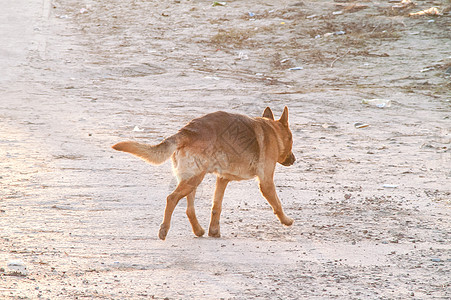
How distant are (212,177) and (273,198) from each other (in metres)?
2.01

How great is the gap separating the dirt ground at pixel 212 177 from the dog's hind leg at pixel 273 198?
0.15 meters

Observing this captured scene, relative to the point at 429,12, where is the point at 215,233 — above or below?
below

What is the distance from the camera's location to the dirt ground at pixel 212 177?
14.9 feet

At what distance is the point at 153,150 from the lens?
4863mm

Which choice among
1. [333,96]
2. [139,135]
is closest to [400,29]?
[333,96]

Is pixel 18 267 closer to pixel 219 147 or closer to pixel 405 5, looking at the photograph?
pixel 219 147

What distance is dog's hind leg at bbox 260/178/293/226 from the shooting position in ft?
18.2

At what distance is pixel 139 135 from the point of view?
9.15 meters

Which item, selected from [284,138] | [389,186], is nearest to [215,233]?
[284,138]

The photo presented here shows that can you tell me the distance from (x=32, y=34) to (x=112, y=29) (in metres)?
2.24

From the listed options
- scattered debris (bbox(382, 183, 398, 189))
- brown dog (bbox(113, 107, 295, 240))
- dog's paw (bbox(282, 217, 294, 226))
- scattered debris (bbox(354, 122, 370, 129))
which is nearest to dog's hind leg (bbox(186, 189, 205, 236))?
brown dog (bbox(113, 107, 295, 240))

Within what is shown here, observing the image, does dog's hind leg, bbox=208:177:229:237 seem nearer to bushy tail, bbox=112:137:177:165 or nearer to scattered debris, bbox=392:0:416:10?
bushy tail, bbox=112:137:177:165

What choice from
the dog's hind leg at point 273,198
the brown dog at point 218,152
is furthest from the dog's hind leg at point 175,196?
the dog's hind leg at point 273,198

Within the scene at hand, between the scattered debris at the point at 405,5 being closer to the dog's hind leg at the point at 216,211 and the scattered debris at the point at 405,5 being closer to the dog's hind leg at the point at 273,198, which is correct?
the dog's hind leg at the point at 273,198
